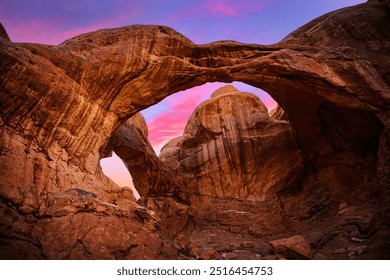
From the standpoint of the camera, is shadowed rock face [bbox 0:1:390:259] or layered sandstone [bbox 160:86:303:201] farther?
layered sandstone [bbox 160:86:303:201]

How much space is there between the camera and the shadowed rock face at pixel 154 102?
10531mm

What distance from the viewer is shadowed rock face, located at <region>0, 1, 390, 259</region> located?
10.5m

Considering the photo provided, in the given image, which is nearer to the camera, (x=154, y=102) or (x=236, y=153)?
(x=154, y=102)

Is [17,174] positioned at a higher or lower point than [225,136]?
lower

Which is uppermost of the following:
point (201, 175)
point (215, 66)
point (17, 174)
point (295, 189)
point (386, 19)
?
point (386, 19)

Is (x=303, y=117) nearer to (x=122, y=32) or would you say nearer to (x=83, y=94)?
(x=122, y=32)

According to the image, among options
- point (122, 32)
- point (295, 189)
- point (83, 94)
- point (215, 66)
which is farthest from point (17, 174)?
point (295, 189)

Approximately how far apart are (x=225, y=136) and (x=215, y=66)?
9410mm

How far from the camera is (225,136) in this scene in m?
25.4

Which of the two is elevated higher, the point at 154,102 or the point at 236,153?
the point at 236,153

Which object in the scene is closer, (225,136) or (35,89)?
(35,89)

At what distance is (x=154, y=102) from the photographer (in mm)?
16594

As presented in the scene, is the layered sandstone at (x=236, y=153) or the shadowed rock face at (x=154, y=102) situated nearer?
the shadowed rock face at (x=154, y=102)

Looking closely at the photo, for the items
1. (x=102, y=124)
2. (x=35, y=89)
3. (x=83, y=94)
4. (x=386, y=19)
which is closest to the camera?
(x=35, y=89)
